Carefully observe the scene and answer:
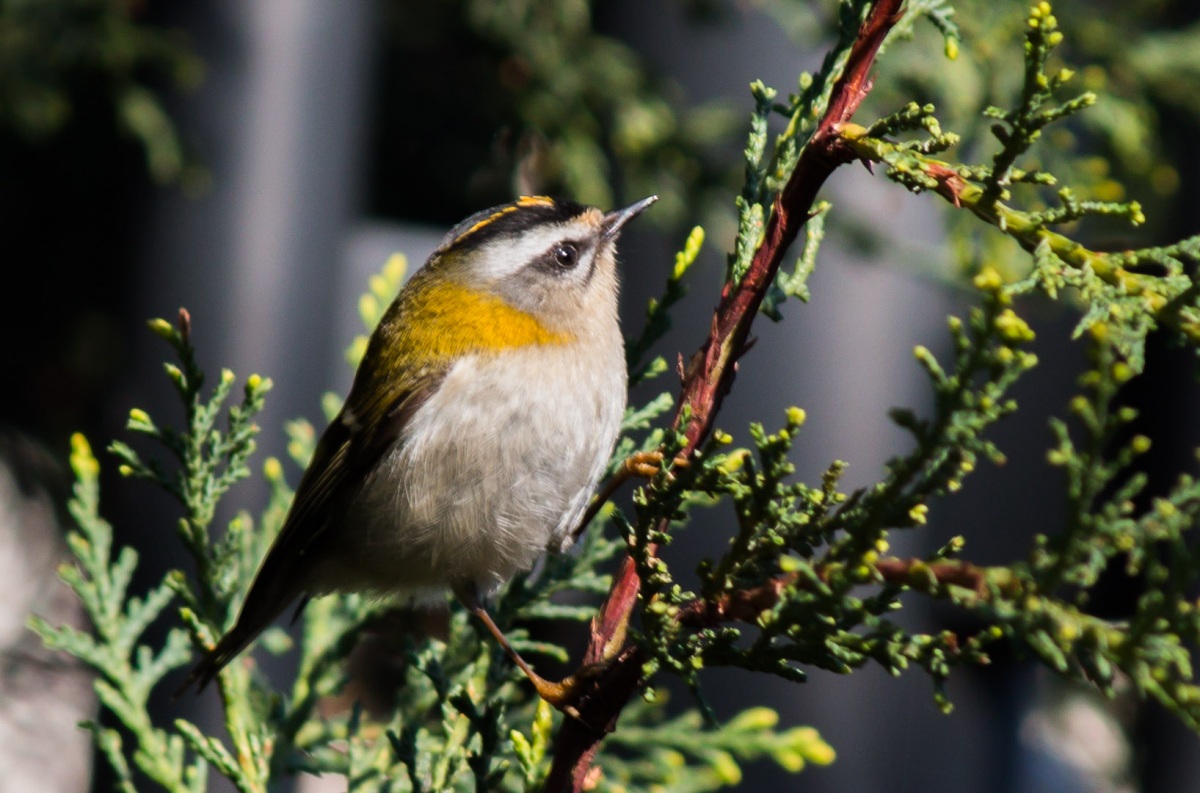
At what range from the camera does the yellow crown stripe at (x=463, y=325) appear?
7.38ft

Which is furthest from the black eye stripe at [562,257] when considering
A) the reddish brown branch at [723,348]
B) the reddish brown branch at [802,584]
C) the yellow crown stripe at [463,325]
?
the reddish brown branch at [802,584]

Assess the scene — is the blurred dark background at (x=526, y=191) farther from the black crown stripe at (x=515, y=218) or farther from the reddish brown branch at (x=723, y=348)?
the reddish brown branch at (x=723, y=348)

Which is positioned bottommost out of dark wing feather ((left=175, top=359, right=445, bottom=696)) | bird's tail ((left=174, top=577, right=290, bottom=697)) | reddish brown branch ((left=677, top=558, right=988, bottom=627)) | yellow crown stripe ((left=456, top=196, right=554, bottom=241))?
bird's tail ((left=174, top=577, right=290, bottom=697))

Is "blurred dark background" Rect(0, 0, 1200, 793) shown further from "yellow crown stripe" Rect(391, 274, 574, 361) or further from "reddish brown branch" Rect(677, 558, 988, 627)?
"reddish brown branch" Rect(677, 558, 988, 627)

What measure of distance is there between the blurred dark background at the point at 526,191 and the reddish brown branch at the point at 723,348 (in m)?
1.50

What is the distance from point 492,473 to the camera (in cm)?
207

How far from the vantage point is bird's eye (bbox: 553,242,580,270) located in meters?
2.45

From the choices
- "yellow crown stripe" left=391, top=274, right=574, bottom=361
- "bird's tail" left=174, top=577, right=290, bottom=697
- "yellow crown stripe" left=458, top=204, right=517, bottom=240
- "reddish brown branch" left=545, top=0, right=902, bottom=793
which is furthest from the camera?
"yellow crown stripe" left=458, top=204, right=517, bottom=240

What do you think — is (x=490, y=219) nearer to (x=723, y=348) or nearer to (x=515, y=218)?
(x=515, y=218)

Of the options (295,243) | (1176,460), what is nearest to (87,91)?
(295,243)

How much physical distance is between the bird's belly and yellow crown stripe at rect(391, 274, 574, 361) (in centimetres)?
5

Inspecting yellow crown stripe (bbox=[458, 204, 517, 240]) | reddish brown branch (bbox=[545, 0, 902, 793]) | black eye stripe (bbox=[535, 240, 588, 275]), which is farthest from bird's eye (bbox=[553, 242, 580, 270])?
reddish brown branch (bbox=[545, 0, 902, 793])

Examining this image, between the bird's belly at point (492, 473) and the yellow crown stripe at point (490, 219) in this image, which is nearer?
the bird's belly at point (492, 473)

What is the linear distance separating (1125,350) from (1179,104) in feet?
8.99
